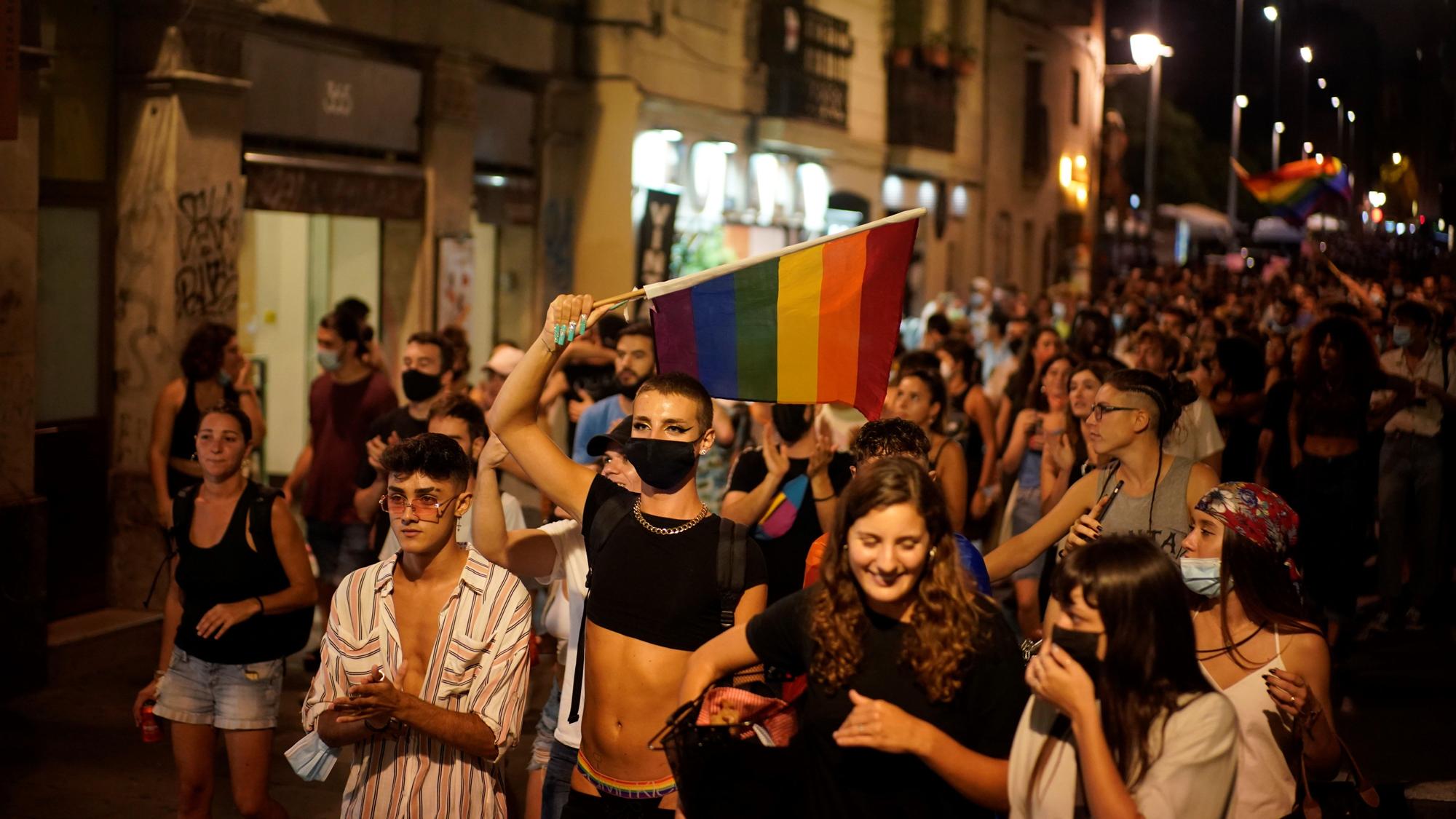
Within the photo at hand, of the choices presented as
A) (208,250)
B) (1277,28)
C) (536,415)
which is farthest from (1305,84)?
(536,415)

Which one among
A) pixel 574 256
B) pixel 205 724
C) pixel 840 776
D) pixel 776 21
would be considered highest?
pixel 776 21

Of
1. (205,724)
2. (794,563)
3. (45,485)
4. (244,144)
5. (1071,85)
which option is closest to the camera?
(205,724)

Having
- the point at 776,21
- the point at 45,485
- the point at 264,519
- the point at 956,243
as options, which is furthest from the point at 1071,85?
the point at 264,519

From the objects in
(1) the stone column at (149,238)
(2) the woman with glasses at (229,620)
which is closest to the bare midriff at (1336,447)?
(2) the woman with glasses at (229,620)

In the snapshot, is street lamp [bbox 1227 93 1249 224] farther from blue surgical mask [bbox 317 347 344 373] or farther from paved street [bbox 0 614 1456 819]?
blue surgical mask [bbox 317 347 344 373]

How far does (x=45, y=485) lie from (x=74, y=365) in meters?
0.81

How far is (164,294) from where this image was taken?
1049cm

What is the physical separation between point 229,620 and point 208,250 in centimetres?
580

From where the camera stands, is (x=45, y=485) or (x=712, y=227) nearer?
(x=45, y=485)

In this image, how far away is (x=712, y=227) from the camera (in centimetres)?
2136

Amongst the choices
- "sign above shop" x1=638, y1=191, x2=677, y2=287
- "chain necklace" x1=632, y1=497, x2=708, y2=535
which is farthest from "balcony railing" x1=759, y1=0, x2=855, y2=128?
"chain necklace" x1=632, y1=497, x2=708, y2=535

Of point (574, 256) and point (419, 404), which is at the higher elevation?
point (574, 256)

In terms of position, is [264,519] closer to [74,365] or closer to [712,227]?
[74,365]

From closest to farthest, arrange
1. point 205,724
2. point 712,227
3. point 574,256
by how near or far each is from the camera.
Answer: point 205,724 < point 574,256 < point 712,227
